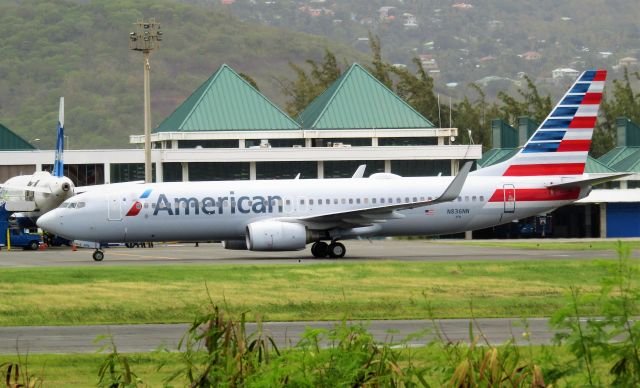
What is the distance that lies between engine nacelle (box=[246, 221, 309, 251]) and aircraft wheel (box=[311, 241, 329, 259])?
1829 mm

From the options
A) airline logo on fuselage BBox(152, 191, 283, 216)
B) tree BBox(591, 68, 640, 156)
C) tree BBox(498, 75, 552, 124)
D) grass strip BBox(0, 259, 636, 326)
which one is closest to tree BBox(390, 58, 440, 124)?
tree BBox(498, 75, 552, 124)

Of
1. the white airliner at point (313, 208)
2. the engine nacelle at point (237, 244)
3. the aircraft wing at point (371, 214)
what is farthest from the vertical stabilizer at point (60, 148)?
the aircraft wing at point (371, 214)

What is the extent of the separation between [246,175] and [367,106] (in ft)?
38.2

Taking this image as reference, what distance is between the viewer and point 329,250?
45.7 meters

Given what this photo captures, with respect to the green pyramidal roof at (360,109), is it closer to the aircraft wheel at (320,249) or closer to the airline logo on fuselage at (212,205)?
the aircraft wheel at (320,249)

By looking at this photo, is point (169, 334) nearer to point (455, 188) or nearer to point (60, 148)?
point (455, 188)

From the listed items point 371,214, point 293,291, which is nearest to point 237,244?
point 371,214

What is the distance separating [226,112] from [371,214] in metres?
42.0

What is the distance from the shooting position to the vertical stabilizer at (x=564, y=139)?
4794 centimetres

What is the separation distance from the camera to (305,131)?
84.8 meters

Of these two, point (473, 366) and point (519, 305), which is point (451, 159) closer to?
point (519, 305)

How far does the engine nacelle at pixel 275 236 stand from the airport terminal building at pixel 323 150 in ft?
111

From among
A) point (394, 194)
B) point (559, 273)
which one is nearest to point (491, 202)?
point (394, 194)

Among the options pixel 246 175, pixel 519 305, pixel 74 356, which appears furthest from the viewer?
pixel 246 175
